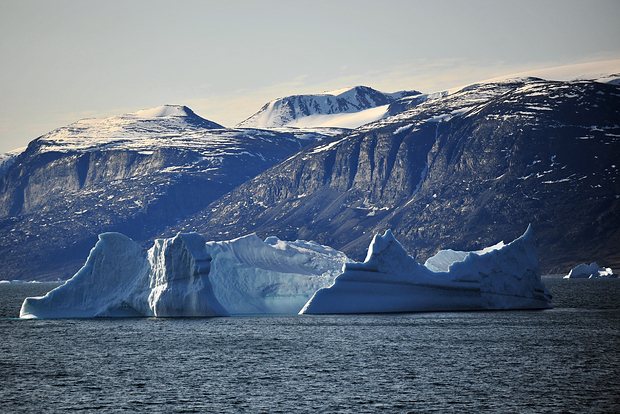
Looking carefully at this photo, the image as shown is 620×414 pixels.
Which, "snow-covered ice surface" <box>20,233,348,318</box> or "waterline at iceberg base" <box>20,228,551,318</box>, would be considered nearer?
"snow-covered ice surface" <box>20,233,348,318</box>

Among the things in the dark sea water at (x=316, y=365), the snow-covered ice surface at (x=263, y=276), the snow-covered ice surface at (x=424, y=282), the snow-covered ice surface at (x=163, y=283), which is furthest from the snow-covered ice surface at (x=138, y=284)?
the snow-covered ice surface at (x=424, y=282)

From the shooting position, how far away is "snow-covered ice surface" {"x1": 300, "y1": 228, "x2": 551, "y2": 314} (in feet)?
237

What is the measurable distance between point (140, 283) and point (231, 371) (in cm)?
2761

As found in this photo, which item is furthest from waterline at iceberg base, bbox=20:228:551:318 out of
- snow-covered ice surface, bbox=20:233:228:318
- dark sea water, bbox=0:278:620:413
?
dark sea water, bbox=0:278:620:413

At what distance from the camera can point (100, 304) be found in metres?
73.6

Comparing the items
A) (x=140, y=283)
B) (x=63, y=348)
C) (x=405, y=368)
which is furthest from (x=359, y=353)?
(x=140, y=283)

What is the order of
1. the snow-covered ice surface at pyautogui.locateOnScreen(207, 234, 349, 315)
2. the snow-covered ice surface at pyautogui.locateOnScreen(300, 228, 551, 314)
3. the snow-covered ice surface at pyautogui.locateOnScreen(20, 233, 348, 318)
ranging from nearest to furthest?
the snow-covered ice surface at pyautogui.locateOnScreen(20, 233, 348, 318) → the snow-covered ice surface at pyautogui.locateOnScreen(300, 228, 551, 314) → the snow-covered ice surface at pyautogui.locateOnScreen(207, 234, 349, 315)

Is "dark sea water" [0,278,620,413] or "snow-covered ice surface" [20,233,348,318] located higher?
"snow-covered ice surface" [20,233,348,318]

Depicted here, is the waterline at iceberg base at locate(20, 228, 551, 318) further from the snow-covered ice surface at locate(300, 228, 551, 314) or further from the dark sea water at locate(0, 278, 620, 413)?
the dark sea water at locate(0, 278, 620, 413)

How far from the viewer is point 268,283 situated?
80250 mm

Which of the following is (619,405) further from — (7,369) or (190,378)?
(7,369)

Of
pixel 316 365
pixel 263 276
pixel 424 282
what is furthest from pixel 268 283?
pixel 316 365

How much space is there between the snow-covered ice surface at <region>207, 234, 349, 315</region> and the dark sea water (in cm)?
505

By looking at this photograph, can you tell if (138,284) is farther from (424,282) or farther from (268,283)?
(424,282)
